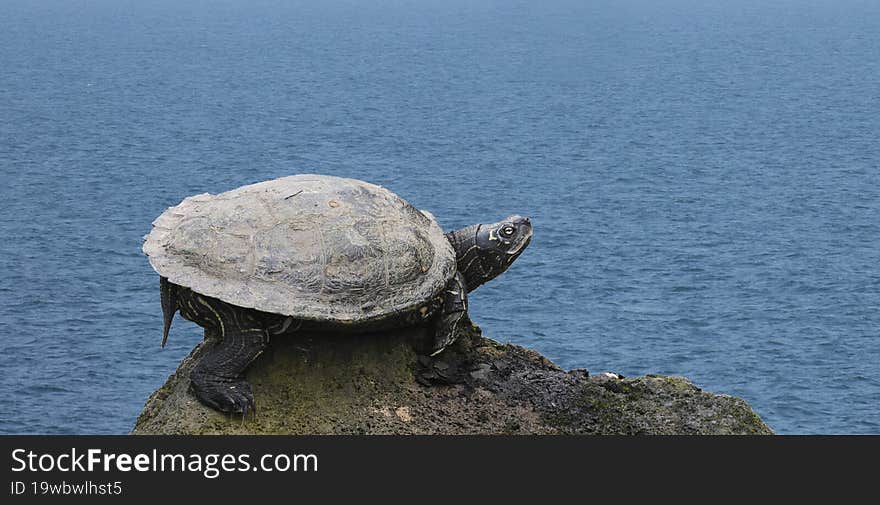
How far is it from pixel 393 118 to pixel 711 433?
107 meters

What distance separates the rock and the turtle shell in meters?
1.10

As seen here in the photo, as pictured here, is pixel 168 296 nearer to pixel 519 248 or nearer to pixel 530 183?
pixel 519 248

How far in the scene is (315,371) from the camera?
651 inches

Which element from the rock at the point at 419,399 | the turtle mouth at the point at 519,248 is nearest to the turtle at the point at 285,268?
the rock at the point at 419,399

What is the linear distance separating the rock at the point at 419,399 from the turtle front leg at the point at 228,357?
22 cm

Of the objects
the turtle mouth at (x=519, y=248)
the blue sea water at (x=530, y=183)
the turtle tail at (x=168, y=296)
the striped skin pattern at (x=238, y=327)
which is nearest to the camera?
the striped skin pattern at (x=238, y=327)

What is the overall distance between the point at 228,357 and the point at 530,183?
79148mm

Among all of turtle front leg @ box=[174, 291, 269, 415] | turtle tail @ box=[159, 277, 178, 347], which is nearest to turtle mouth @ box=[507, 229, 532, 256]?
turtle front leg @ box=[174, 291, 269, 415]

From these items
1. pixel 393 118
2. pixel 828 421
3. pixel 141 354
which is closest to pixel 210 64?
pixel 393 118

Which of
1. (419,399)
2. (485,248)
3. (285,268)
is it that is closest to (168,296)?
(285,268)

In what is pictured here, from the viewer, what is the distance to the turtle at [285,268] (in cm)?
1566

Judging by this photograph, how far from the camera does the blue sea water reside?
5806 centimetres

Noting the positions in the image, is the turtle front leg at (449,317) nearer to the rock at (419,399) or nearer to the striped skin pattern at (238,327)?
the striped skin pattern at (238,327)

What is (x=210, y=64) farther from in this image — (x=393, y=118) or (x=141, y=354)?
(x=141, y=354)
